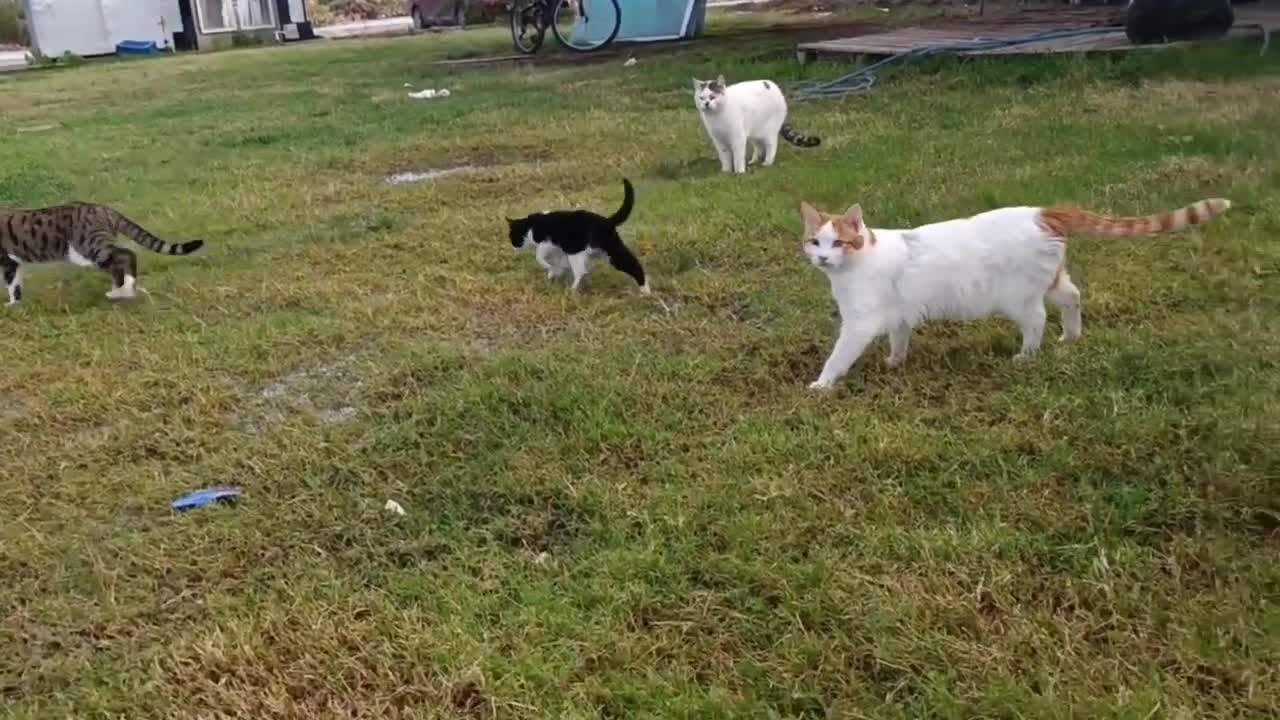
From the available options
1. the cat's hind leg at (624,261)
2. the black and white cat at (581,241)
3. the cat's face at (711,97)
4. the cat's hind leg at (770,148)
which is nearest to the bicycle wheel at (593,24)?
the cat's hind leg at (770,148)

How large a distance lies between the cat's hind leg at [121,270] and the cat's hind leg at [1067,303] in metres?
3.77

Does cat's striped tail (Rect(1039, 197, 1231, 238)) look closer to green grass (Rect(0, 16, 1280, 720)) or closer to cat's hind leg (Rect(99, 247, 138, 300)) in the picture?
green grass (Rect(0, 16, 1280, 720))

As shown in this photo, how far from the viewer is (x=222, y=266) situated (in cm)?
A: 550

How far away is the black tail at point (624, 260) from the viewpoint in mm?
4562

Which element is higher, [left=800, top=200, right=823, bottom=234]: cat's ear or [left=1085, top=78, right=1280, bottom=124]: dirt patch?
[left=800, top=200, right=823, bottom=234]: cat's ear

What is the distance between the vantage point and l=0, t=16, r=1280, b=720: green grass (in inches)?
87.0

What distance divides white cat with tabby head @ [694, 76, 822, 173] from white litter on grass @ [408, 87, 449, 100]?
19.8ft

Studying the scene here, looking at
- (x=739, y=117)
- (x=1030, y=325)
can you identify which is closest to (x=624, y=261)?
(x=1030, y=325)

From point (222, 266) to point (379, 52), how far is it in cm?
1517

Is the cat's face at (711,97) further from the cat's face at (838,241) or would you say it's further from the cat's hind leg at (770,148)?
the cat's face at (838,241)

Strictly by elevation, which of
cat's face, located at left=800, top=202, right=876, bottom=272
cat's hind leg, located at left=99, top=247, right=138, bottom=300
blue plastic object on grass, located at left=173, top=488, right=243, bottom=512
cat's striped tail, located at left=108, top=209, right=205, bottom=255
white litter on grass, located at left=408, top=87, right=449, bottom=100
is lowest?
white litter on grass, located at left=408, top=87, right=449, bottom=100

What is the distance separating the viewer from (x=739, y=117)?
6.61 meters

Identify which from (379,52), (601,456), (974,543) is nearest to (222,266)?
(601,456)

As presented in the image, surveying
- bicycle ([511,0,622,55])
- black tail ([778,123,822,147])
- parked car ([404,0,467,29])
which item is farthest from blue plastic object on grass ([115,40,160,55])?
black tail ([778,123,822,147])
